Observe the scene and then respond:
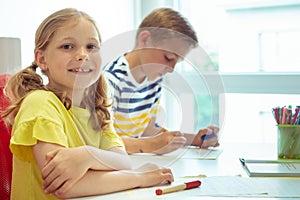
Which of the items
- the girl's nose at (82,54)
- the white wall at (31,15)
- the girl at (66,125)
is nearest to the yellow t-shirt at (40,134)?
the girl at (66,125)

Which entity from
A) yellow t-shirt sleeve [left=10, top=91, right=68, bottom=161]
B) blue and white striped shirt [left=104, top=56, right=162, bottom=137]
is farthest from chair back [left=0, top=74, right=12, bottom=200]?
blue and white striped shirt [left=104, top=56, right=162, bottom=137]

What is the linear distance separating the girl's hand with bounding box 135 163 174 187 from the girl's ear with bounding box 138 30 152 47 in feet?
0.92

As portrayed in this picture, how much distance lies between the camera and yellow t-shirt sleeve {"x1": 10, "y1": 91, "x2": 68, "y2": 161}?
0.97 metres

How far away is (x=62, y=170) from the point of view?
37.0 inches

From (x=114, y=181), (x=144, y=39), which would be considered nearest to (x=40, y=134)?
(x=114, y=181)

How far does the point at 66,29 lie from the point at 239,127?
4.97 feet

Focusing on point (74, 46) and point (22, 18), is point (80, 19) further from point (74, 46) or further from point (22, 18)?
point (22, 18)

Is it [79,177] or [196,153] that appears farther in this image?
[196,153]

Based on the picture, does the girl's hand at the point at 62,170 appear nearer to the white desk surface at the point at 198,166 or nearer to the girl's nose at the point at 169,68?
the white desk surface at the point at 198,166

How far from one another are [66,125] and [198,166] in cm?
37

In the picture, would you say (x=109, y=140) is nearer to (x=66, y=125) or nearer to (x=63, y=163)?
(x=66, y=125)

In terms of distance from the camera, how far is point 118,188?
0.97 meters

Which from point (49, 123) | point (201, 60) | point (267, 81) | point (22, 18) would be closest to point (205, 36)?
point (267, 81)

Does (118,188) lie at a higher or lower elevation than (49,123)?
lower
